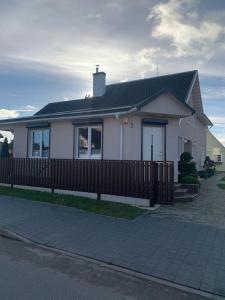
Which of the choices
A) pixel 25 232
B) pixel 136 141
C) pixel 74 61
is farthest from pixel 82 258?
pixel 74 61

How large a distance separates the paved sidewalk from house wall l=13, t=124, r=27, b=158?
236 inches

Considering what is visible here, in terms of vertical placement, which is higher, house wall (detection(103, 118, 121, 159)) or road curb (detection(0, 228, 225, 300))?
house wall (detection(103, 118, 121, 159))

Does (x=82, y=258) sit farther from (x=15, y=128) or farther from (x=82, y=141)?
(x=15, y=128)

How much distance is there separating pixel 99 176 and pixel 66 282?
675 cm

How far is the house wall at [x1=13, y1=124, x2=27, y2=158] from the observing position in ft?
51.2

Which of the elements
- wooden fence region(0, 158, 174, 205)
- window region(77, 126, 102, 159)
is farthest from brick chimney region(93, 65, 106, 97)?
wooden fence region(0, 158, 174, 205)

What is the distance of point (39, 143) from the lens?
1520 cm

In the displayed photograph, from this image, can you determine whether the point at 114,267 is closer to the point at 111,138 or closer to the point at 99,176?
the point at 99,176

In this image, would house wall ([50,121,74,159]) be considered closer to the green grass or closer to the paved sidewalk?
the green grass

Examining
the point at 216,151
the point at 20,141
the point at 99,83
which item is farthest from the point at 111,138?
the point at 216,151

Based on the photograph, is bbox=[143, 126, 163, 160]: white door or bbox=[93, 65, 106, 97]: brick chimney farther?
bbox=[93, 65, 106, 97]: brick chimney

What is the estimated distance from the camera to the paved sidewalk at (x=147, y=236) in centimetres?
501

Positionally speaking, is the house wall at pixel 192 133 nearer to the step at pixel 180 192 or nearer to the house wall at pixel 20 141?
the step at pixel 180 192

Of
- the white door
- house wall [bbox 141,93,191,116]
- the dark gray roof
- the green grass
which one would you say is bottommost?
the green grass
